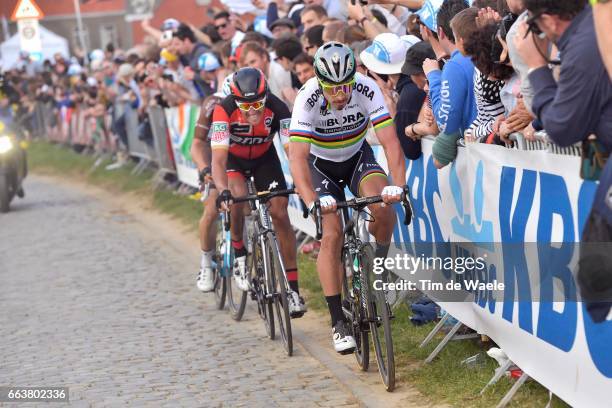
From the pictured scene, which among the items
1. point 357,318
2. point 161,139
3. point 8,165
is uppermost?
point 357,318

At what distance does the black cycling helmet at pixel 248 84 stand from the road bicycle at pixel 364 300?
1.75 m

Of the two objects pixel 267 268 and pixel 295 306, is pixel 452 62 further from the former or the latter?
pixel 267 268

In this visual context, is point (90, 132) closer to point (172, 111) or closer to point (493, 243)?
point (172, 111)

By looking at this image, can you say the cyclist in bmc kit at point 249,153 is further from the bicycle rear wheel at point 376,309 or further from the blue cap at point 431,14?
the blue cap at point 431,14

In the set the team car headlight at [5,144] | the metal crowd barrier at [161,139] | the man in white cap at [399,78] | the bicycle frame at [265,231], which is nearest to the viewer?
the man in white cap at [399,78]

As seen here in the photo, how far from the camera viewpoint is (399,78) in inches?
335

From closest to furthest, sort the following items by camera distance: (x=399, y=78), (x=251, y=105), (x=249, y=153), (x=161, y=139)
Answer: (x=399, y=78), (x=251, y=105), (x=249, y=153), (x=161, y=139)

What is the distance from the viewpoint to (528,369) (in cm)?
598

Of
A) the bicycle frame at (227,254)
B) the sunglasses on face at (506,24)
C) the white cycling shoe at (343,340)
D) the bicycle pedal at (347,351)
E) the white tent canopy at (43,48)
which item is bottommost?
the white tent canopy at (43,48)

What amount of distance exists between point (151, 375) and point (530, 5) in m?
4.23

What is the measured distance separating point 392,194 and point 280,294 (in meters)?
1.94

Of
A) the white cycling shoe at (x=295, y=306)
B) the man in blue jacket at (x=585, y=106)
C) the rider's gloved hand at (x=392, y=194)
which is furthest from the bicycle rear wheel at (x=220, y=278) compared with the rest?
the man in blue jacket at (x=585, y=106)

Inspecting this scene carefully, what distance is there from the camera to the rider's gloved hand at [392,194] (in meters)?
6.75

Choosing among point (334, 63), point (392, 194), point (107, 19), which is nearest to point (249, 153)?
point (334, 63)
